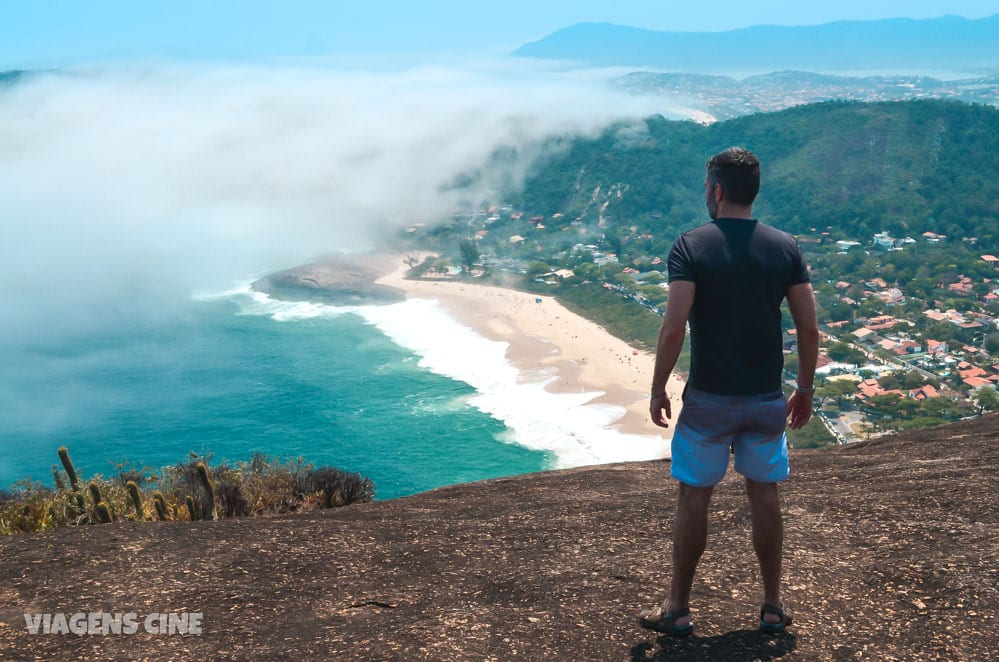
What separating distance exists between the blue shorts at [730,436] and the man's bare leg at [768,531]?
7 cm

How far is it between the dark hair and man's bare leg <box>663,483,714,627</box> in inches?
53.6

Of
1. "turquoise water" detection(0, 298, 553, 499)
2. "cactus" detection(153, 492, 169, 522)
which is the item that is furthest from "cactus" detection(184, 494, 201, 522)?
"turquoise water" detection(0, 298, 553, 499)

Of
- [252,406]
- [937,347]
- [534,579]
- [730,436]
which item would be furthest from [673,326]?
[937,347]

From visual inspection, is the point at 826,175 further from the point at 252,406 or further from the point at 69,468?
the point at 69,468

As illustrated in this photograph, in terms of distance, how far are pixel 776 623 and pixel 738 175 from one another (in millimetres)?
2154

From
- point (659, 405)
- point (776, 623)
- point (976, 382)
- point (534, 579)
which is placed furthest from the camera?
point (976, 382)

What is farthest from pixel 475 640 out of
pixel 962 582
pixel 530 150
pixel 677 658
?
pixel 530 150

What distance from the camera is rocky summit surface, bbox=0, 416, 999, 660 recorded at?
413 centimetres

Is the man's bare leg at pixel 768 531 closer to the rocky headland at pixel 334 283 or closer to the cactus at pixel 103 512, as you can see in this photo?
the cactus at pixel 103 512

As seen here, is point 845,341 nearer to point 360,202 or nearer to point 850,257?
point 850,257

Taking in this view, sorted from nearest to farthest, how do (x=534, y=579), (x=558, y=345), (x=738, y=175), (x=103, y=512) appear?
(x=738, y=175) < (x=534, y=579) < (x=103, y=512) < (x=558, y=345)

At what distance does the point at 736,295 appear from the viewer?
368 cm

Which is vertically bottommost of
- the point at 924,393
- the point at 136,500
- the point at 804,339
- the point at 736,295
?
the point at 924,393

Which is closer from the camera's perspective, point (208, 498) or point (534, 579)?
point (534, 579)
